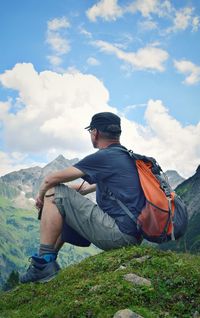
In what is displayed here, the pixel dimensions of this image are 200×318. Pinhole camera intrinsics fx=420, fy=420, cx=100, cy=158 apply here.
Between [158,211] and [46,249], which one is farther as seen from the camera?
[46,249]

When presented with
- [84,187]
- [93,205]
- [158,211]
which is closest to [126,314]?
[158,211]

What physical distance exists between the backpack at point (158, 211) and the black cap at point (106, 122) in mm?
1055

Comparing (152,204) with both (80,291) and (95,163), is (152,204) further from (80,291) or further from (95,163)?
(80,291)

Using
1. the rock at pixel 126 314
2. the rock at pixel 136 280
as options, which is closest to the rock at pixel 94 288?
the rock at pixel 136 280

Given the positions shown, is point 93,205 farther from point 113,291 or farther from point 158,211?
point 113,291

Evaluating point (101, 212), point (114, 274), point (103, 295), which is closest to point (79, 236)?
point (101, 212)

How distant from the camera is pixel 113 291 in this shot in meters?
7.40

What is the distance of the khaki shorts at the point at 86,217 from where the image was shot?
9.08 m

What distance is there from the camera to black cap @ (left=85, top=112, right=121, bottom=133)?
951 cm

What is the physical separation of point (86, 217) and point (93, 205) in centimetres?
35

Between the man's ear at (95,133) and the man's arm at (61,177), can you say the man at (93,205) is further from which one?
the man's ear at (95,133)

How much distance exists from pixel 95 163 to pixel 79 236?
1.90 metres

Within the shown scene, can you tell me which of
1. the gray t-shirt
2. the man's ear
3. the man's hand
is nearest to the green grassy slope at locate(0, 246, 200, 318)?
the gray t-shirt

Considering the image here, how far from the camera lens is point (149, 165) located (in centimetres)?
928
